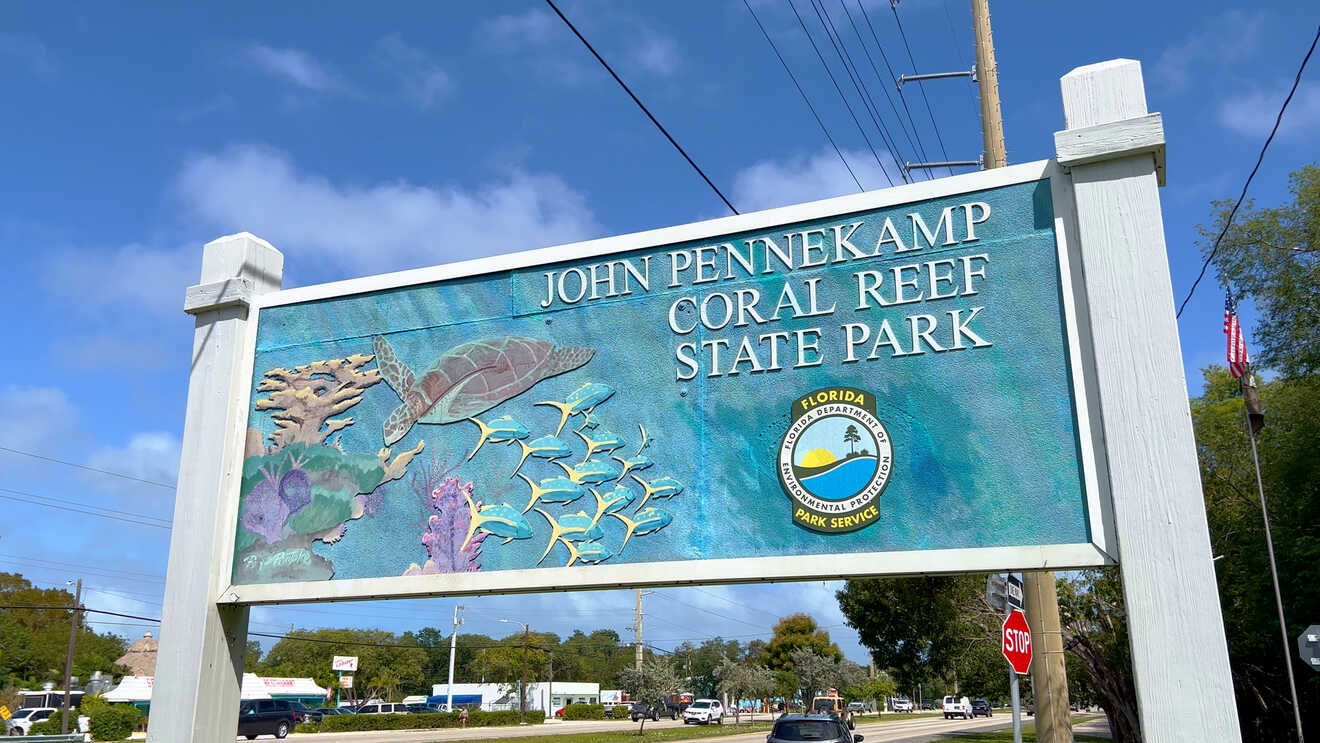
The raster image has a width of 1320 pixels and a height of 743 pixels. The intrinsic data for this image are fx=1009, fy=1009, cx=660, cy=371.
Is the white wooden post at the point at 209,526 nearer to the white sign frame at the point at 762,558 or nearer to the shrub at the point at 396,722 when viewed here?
the white sign frame at the point at 762,558

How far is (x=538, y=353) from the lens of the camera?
7.41 metres

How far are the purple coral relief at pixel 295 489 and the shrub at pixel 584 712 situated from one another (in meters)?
72.6

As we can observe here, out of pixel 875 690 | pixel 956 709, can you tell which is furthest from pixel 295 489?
pixel 875 690

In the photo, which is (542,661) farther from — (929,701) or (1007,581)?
(1007,581)

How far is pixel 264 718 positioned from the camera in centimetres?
4178

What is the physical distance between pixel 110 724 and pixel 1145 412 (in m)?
46.0

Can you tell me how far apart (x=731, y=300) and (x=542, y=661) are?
97008 millimetres

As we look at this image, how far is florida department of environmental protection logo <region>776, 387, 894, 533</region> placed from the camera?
6.22 m

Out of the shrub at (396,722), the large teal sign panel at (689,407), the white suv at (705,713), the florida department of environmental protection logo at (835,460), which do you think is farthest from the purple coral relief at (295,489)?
the white suv at (705,713)

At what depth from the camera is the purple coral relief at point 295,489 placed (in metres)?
7.73

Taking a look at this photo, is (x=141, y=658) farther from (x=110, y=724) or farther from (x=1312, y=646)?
(x=1312, y=646)

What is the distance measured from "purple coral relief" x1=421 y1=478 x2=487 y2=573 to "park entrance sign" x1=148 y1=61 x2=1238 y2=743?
0.7 inches

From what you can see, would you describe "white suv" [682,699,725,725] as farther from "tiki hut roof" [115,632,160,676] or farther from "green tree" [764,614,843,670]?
"tiki hut roof" [115,632,160,676]

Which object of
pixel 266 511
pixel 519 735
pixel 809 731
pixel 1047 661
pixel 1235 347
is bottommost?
pixel 519 735
